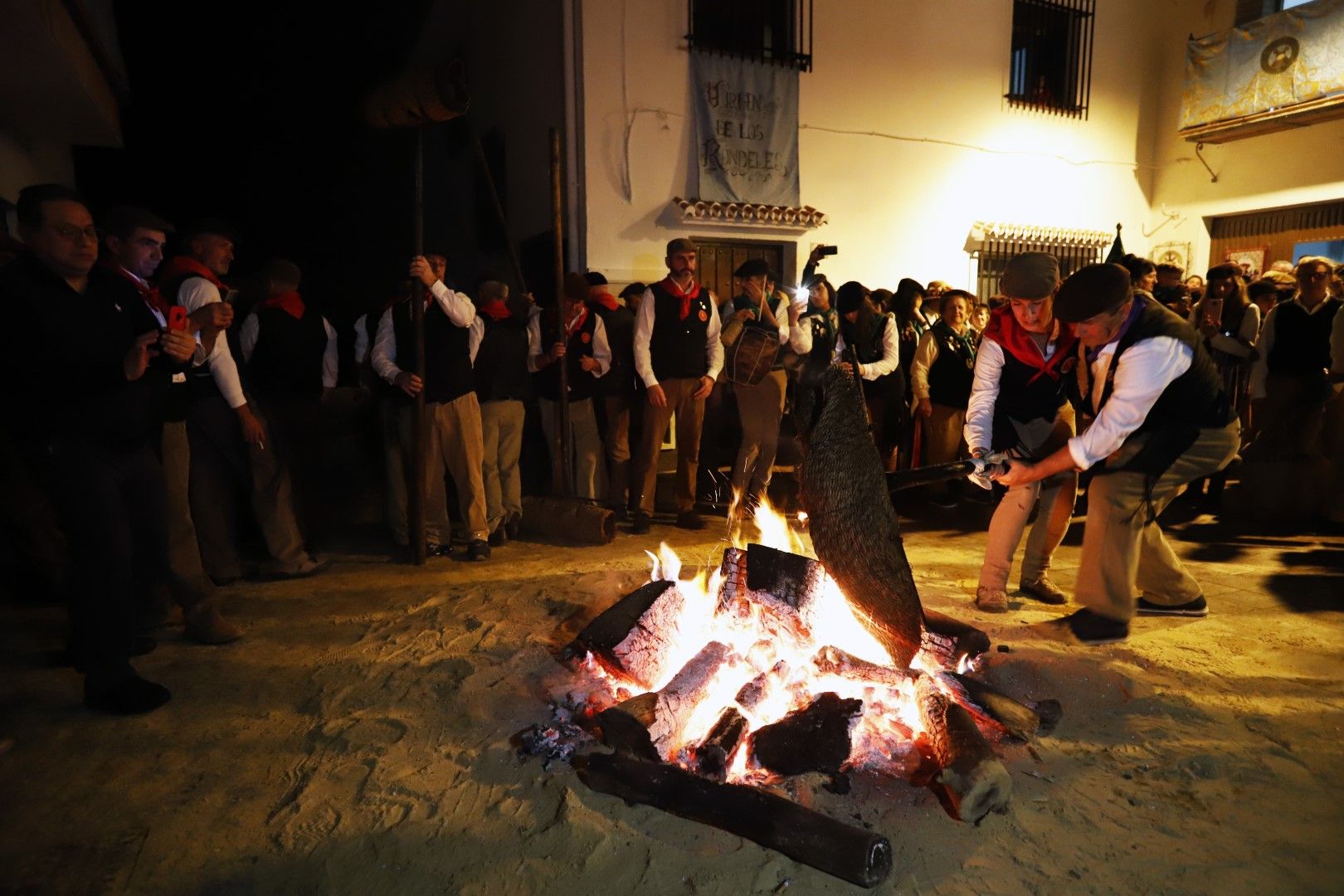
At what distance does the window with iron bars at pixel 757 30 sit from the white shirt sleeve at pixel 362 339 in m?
5.98

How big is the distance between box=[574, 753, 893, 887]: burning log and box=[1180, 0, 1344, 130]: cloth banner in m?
13.9

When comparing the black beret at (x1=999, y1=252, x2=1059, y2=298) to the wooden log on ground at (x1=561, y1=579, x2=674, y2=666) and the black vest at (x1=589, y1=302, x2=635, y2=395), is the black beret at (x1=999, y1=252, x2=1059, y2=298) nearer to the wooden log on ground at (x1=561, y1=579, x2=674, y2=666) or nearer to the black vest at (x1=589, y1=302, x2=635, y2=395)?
the wooden log on ground at (x1=561, y1=579, x2=674, y2=666)

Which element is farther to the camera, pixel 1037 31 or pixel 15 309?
pixel 1037 31

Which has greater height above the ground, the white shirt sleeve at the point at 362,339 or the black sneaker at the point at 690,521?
the white shirt sleeve at the point at 362,339

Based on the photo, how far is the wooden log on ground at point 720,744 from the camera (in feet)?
9.25

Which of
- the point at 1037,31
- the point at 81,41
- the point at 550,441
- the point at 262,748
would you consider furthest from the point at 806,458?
the point at 1037,31

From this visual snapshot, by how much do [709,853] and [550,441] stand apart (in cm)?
481

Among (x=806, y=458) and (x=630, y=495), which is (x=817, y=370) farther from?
(x=630, y=495)

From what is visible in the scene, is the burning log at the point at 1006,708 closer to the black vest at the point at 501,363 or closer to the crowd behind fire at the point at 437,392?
the crowd behind fire at the point at 437,392

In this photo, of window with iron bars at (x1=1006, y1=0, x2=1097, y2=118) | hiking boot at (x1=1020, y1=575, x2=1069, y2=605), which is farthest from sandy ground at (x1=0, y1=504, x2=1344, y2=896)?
window with iron bars at (x1=1006, y1=0, x2=1097, y2=118)

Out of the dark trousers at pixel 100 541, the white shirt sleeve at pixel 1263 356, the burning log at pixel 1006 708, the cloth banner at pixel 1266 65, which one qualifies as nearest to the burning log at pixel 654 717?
the burning log at pixel 1006 708

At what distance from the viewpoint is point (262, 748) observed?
10.2 feet

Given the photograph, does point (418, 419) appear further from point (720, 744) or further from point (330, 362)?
point (720, 744)

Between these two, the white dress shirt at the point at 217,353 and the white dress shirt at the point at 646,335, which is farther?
the white dress shirt at the point at 646,335
